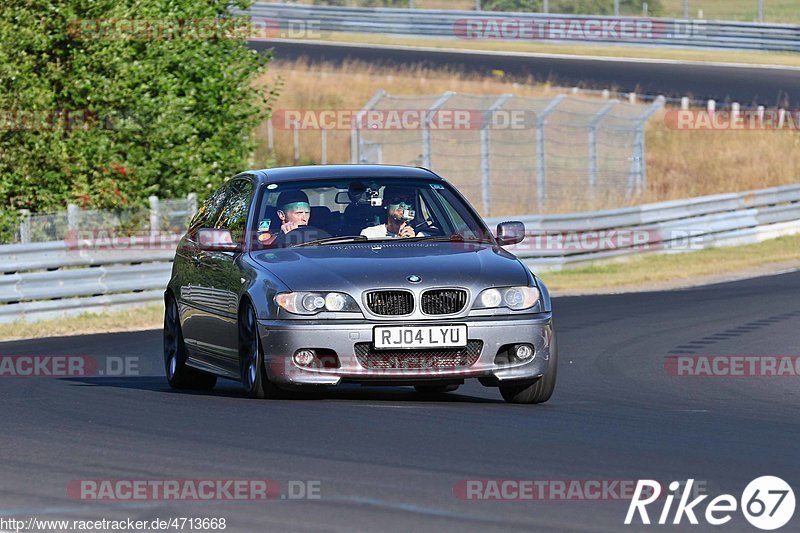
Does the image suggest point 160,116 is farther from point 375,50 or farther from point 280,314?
point 375,50

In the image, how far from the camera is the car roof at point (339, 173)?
1063 cm

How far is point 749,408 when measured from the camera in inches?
402

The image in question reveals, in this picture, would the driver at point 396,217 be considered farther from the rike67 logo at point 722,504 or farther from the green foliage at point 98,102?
the green foliage at point 98,102

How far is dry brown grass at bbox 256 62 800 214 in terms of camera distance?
35562mm

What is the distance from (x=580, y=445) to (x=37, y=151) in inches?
685

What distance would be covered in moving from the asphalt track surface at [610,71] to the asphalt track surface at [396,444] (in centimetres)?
3103

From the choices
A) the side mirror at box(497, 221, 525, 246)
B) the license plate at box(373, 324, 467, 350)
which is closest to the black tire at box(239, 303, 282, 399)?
the license plate at box(373, 324, 467, 350)

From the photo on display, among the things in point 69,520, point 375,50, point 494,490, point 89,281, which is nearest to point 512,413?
point 494,490

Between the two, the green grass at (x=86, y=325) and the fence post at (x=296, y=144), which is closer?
the green grass at (x=86, y=325)

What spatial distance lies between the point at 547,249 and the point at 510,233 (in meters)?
15.0

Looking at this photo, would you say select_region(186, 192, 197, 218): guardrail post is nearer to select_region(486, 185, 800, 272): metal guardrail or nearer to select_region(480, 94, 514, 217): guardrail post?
select_region(486, 185, 800, 272): metal guardrail

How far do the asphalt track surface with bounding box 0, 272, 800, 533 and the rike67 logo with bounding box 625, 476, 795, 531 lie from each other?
6 centimetres

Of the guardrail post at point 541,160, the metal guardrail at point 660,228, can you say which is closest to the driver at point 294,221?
the metal guardrail at point 660,228

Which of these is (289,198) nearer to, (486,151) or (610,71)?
(486,151)
